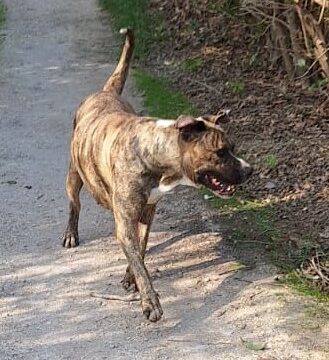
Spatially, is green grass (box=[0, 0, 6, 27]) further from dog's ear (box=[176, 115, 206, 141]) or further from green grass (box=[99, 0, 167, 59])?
dog's ear (box=[176, 115, 206, 141])

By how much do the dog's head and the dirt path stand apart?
0.83m

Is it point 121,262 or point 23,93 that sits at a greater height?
point 121,262

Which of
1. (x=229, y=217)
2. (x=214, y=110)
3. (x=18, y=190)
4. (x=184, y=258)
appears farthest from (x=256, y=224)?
(x=214, y=110)

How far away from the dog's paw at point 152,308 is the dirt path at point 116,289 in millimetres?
76

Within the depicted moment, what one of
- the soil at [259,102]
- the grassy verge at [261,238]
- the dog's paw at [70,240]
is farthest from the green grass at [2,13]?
the dog's paw at [70,240]

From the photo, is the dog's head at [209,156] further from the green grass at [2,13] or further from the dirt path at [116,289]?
the green grass at [2,13]

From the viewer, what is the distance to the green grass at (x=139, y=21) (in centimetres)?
1323

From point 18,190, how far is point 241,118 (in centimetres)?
270

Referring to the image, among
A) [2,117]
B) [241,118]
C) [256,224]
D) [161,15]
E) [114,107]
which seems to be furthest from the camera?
[161,15]

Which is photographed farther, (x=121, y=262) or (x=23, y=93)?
(x=23, y=93)

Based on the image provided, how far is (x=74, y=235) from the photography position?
23.4 ft

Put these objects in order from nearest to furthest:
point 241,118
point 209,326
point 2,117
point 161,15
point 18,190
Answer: point 209,326, point 18,190, point 241,118, point 2,117, point 161,15

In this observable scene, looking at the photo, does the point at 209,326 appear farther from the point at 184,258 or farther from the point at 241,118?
the point at 241,118

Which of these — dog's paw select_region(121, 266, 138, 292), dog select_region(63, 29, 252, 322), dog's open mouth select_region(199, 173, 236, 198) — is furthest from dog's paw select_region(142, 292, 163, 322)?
dog's open mouth select_region(199, 173, 236, 198)
